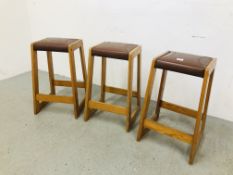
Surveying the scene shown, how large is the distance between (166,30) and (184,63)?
71 centimetres

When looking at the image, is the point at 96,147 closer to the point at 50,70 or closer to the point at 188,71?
the point at 188,71

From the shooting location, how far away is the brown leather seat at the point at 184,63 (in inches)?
53.7

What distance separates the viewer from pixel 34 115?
2.07 m

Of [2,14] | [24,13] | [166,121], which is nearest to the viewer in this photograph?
[166,121]

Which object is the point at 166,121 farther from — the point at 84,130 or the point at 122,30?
the point at 122,30

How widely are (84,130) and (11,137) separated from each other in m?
0.59

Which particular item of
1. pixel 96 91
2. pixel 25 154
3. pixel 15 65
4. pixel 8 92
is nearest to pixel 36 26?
pixel 15 65

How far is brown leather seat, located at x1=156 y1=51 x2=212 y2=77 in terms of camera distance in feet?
4.48

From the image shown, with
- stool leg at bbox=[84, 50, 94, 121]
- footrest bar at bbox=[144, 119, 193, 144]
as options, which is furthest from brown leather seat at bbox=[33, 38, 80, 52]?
footrest bar at bbox=[144, 119, 193, 144]

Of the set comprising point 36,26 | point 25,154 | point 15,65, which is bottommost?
point 25,154

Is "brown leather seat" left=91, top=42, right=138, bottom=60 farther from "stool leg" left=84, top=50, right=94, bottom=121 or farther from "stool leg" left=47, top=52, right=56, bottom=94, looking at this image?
"stool leg" left=47, top=52, right=56, bottom=94

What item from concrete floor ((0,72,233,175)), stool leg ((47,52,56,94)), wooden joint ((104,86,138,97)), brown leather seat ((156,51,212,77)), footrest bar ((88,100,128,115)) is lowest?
concrete floor ((0,72,233,175))

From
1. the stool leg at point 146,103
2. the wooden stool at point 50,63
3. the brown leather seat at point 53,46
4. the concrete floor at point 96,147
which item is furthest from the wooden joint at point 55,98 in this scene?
the stool leg at point 146,103

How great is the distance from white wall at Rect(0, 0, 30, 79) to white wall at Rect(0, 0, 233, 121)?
39cm
